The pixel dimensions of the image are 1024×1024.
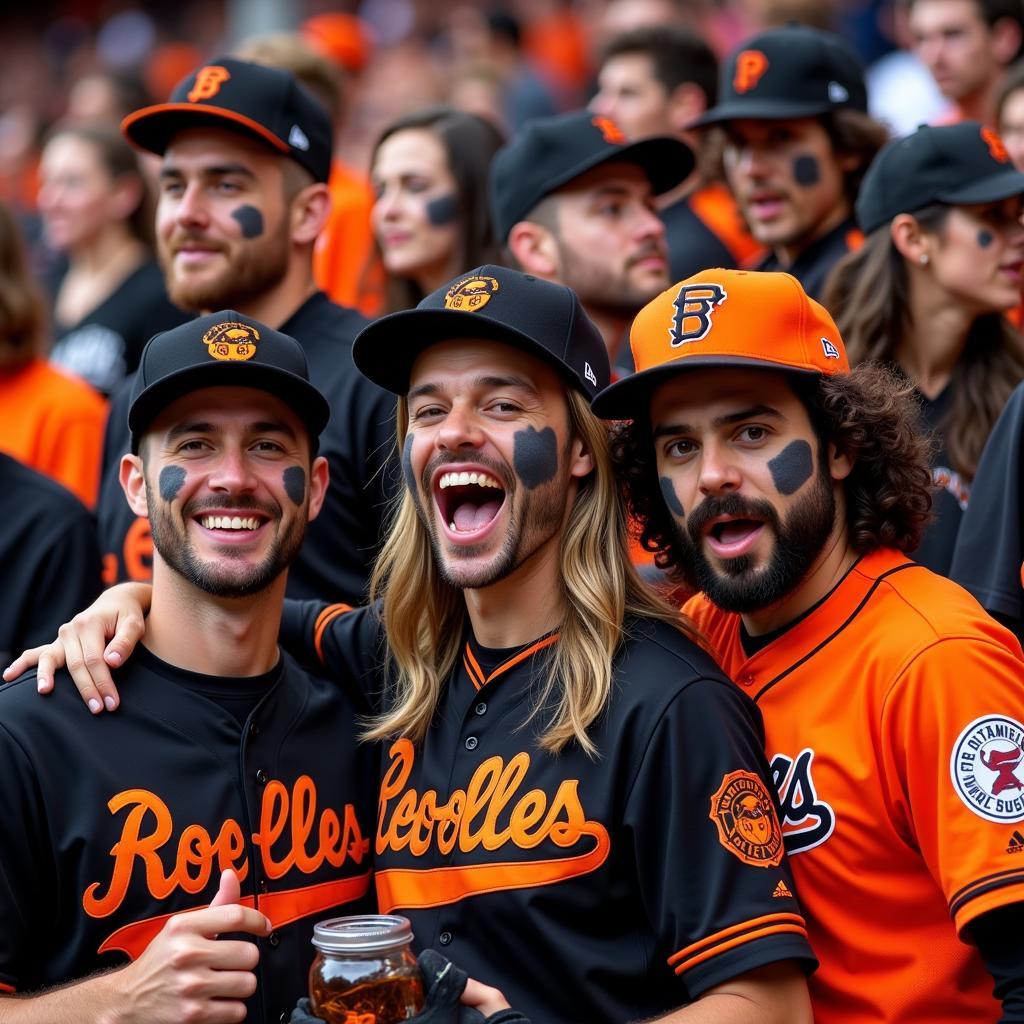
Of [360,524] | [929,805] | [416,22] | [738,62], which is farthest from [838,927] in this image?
[416,22]

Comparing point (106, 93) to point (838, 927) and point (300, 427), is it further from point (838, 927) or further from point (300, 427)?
point (838, 927)

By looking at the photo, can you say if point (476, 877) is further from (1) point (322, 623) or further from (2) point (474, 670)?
(1) point (322, 623)

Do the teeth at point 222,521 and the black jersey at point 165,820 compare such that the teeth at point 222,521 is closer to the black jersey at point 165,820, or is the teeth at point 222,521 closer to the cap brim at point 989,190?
the black jersey at point 165,820

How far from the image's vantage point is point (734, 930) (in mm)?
3346

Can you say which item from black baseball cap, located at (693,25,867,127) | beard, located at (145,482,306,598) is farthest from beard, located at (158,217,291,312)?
black baseball cap, located at (693,25,867,127)

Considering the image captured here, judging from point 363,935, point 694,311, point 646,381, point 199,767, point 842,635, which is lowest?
point 363,935

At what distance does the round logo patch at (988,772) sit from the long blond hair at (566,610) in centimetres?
79

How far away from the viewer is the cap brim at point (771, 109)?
624 centimetres

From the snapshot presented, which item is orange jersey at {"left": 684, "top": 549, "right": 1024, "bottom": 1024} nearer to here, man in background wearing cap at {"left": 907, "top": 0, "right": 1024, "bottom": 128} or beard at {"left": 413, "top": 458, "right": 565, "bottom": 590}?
beard at {"left": 413, "top": 458, "right": 565, "bottom": 590}

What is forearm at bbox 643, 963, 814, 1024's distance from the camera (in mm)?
3303

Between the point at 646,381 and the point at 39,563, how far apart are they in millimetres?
2367

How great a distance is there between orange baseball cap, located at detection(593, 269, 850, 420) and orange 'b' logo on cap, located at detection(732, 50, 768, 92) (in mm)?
2642

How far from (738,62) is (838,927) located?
4.06 metres

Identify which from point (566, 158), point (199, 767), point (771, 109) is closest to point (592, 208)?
point (566, 158)
